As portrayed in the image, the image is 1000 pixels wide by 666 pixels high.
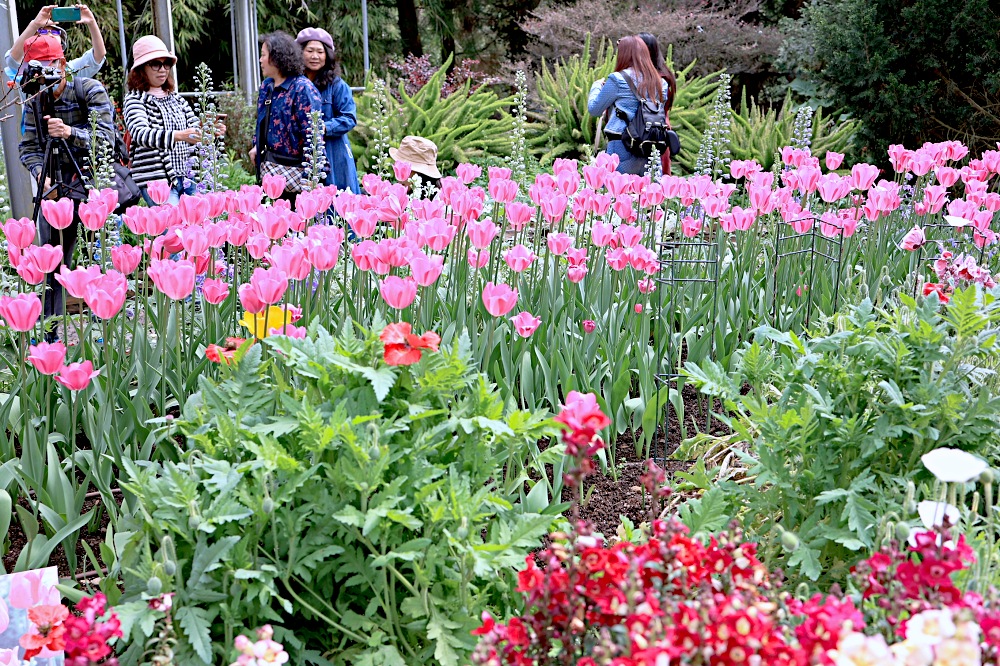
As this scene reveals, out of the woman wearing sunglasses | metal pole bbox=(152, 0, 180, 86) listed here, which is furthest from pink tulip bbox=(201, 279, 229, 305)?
metal pole bbox=(152, 0, 180, 86)

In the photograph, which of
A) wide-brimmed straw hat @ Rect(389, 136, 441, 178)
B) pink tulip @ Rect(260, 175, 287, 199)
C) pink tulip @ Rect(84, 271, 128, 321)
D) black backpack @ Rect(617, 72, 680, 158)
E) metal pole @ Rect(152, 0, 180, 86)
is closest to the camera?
pink tulip @ Rect(84, 271, 128, 321)

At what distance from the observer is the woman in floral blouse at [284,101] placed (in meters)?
5.00

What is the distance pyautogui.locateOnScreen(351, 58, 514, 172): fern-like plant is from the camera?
9.22 metres

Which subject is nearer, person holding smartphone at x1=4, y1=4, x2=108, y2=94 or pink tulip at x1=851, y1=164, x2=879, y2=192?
pink tulip at x1=851, y1=164, x2=879, y2=192

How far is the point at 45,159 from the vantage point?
4215 mm

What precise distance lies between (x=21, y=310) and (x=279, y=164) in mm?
3306

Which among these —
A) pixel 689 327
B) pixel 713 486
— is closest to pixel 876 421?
pixel 713 486

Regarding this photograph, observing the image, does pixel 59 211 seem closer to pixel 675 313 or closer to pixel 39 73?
pixel 39 73

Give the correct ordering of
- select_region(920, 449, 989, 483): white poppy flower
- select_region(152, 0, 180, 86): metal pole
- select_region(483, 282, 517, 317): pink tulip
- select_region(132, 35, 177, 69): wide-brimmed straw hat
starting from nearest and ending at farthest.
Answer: select_region(920, 449, 989, 483): white poppy flower < select_region(483, 282, 517, 317): pink tulip < select_region(132, 35, 177, 69): wide-brimmed straw hat < select_region(152, 0, 180, 86): metal pole

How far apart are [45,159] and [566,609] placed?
385 centimetres

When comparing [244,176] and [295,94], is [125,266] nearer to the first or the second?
[295,94]

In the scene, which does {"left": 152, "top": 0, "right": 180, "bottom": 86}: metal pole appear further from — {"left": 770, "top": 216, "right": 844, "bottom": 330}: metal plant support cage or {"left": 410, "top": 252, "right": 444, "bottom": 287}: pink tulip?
{"left": 410, "top": 252, "right": 444, "bottom": 287}: pink tulip

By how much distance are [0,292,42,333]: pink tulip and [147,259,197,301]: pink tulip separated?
0.26 meters

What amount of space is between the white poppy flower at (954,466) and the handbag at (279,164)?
4.28m
